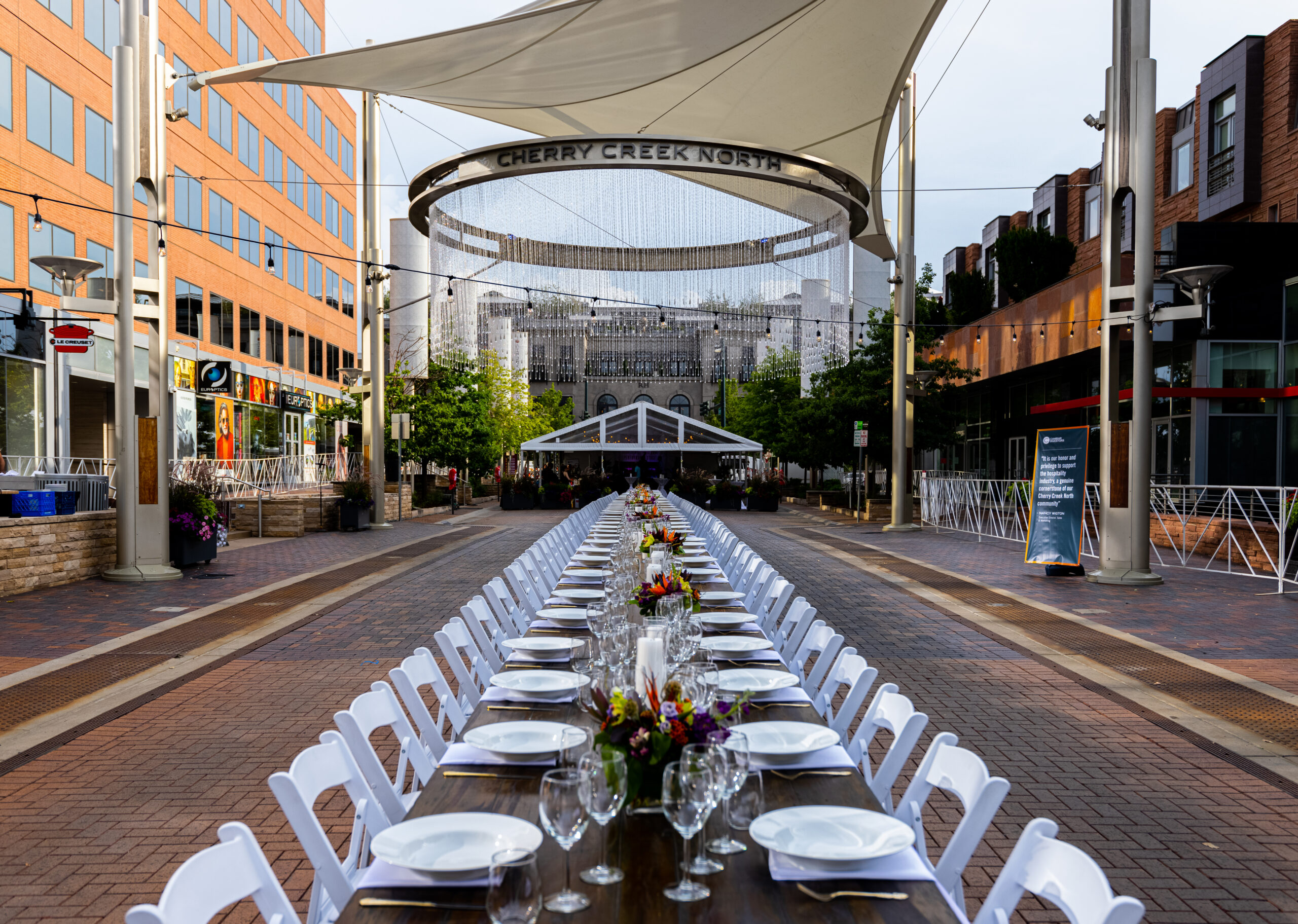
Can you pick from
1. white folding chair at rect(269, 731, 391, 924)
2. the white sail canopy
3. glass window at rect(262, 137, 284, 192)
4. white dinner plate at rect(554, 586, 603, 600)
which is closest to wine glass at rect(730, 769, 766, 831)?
white folding chair at rect(269, 731, 391, 924)

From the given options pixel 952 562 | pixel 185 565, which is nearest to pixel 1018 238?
pixel 952 562

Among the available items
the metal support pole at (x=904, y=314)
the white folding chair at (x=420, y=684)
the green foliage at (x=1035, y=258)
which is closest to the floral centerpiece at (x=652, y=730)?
the white folding chair at (x=420, y=684)

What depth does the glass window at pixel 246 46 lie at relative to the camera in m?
35.2

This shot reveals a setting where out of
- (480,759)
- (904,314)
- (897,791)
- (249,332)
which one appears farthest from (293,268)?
(480,759)

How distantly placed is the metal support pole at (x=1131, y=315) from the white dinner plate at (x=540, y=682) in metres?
10.9

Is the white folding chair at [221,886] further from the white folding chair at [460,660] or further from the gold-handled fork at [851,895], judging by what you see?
the white folding chair at [460,660]

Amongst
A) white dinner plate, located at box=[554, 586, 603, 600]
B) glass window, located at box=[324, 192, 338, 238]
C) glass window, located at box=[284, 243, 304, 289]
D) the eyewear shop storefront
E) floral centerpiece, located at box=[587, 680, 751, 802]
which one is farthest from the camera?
glass window, located at box=[324, 192, 338, 238]

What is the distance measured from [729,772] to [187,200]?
33190 mm

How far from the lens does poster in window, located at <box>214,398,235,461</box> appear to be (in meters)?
33.7

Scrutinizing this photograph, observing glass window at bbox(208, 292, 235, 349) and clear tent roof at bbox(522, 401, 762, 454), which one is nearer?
glass window at bbox(208, 292, 235, 349)

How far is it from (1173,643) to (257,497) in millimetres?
18325

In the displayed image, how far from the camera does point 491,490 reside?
1783 inches

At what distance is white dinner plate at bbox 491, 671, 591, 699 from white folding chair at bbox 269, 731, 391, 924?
0.84 meters

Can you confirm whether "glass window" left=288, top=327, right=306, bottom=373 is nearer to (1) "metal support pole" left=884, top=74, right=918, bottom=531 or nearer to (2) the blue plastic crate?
(1) "metal support pole" left=884, top=74, right=918, bottom=531
